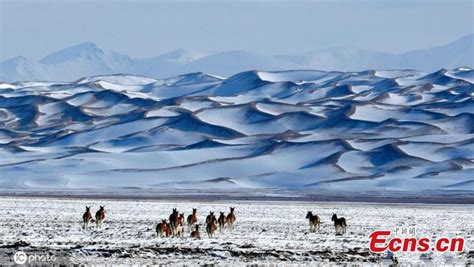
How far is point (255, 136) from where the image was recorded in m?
111

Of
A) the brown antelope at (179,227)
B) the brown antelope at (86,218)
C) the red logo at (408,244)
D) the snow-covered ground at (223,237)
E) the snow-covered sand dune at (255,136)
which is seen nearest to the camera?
the red logo at (408,244)

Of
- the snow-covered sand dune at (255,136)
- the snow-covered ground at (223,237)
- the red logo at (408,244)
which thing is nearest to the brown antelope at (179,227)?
the snow-covered ground at (223,237)

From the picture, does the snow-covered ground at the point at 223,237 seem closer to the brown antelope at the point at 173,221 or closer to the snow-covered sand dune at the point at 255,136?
the brown antelope at the point at 173,221

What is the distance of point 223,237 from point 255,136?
262 feet

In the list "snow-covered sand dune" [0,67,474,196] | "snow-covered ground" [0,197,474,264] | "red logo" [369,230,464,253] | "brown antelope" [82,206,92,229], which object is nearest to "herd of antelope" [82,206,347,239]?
"brown antelope" [82,206,92,229]

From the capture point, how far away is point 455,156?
96.2 meters

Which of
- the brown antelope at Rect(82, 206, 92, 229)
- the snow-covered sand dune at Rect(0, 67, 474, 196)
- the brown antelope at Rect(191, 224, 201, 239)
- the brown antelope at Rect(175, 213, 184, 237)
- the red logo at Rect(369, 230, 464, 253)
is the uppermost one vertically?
the snow-covered sand dune at Rect(0, 67, 474, 196)

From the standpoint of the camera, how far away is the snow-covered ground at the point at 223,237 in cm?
2638

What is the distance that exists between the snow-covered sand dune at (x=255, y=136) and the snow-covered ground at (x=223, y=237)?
34.1 metres

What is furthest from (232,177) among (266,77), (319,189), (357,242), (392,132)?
(266,77)

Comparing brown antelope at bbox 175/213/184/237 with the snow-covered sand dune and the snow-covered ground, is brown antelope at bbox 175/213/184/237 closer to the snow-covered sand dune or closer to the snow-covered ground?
the snow-covered ground

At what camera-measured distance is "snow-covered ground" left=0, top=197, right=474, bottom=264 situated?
26.4 meters

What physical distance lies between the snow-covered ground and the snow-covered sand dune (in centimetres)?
3414

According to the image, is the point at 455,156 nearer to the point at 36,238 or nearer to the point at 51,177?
the point at 51,177
